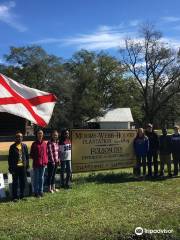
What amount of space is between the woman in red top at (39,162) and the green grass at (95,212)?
326 millimetres

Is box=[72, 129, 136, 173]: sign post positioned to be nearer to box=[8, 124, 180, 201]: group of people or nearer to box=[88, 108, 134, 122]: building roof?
box=[8, 124, 180, 201]: group of people

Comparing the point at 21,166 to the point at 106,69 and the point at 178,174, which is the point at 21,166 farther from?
the point at 106,69

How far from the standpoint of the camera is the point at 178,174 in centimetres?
1714

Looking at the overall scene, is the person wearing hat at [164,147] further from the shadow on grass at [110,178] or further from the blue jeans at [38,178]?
the blue jeans at [38,178]

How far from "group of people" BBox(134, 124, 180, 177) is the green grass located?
6.63 ft

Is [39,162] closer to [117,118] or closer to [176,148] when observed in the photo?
[176,148]

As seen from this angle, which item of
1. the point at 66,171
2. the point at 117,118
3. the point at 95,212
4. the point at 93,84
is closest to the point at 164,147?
the point at 66,171

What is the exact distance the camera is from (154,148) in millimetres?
16719

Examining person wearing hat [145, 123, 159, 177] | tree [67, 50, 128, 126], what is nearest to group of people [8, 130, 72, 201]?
person wearing hat [145, 123, 159, 177]

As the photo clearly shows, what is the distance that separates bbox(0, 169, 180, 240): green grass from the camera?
8898 millimetres

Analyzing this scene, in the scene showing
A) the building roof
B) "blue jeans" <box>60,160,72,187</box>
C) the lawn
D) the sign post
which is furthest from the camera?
the building roof

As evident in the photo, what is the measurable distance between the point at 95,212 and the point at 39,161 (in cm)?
262

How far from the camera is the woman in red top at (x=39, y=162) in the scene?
12.7 meters

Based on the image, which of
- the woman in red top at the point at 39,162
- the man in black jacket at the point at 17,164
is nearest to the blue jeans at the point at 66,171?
the woman in red top at the point at 39,162
